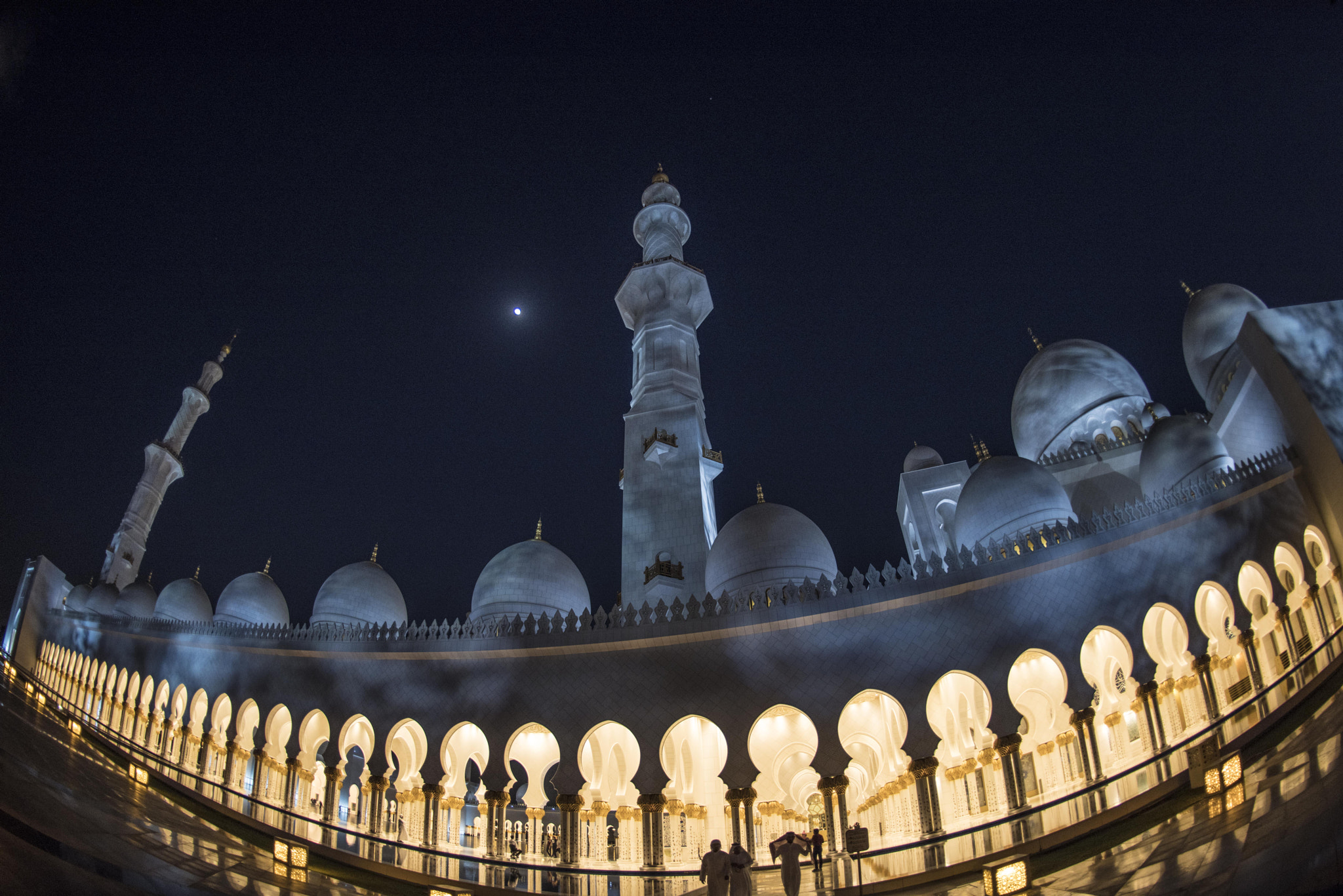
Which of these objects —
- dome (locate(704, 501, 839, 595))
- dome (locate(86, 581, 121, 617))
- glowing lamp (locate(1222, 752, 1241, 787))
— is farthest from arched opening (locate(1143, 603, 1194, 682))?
dome (locate(86, 581, 121, 617))

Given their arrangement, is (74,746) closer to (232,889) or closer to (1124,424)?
(232,889)

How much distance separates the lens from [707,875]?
7031mm

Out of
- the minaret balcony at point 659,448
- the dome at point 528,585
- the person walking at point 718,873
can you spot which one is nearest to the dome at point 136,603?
the dome at point 528,585

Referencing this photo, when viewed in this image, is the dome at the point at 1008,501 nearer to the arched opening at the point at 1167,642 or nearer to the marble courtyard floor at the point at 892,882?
the arched opening at the point at 1167,642

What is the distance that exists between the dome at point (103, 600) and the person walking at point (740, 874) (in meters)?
22.5

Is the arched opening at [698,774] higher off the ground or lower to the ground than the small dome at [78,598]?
lower

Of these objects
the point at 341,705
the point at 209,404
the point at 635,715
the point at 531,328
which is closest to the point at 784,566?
the point at 635,715

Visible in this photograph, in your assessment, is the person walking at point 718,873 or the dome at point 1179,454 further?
the dome at point 1179,454

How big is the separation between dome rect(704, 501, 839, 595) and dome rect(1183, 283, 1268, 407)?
8671 millimetres

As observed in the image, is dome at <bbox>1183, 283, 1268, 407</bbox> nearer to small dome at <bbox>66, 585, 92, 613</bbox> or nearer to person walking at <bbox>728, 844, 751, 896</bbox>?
person walking at <bbox>728, 844, 751, 896</bbox>

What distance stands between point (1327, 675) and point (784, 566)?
7.57 meters

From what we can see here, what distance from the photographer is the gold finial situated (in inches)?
1298

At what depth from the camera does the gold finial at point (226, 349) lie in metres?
33.0

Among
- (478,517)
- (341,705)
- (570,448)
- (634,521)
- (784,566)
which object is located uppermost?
(570,448)
